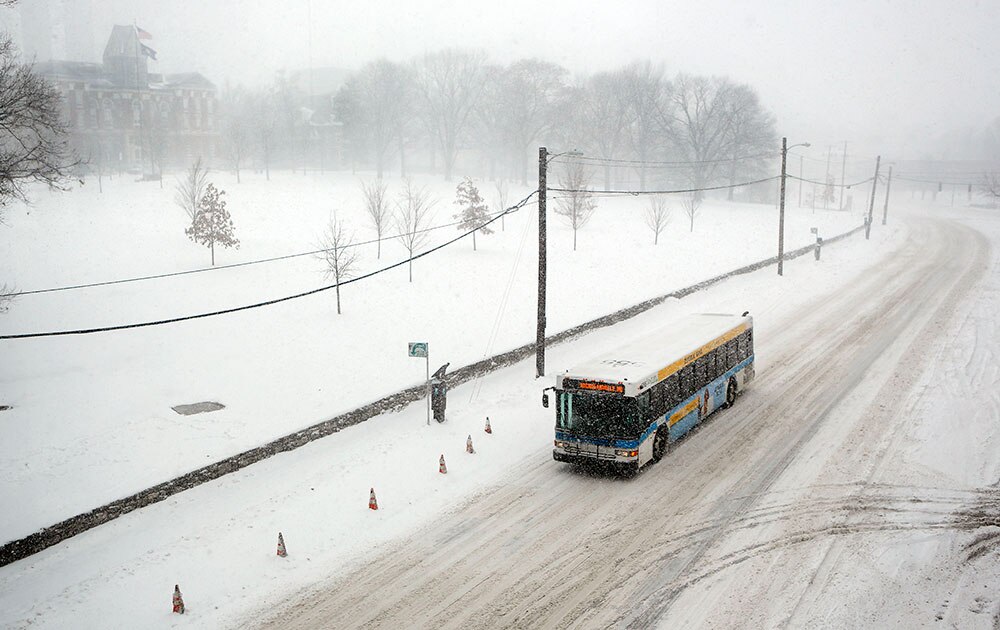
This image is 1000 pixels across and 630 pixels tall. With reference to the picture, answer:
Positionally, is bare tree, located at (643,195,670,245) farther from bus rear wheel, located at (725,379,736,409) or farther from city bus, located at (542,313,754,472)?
city bus, located at (542,313,754,472)

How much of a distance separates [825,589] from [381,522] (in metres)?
8.06

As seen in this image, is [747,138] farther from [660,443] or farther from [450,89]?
[660,443]

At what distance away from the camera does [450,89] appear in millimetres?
103312

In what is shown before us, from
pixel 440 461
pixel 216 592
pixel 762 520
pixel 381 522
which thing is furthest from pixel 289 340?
pixel 762 520

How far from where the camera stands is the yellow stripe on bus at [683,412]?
Result: 16875 mm

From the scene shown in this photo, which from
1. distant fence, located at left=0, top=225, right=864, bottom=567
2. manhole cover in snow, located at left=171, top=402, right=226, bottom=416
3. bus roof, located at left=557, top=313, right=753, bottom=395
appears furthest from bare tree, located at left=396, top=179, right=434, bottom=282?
bus roof, located at left=557, top=313, right=753, bottom=395

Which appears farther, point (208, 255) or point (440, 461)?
point (208, 255)

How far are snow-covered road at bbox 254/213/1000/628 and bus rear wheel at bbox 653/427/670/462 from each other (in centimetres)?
35

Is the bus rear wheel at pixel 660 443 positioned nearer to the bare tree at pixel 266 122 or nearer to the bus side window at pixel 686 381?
the bus side window at pixel 686 381

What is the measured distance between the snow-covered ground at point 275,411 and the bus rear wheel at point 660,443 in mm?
2836

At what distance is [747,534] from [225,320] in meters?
23.3

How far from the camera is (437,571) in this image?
39.4 feet

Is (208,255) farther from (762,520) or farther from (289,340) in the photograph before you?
(762,520)

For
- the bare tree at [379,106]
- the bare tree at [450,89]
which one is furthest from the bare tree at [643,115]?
the bare tree at [379,106]
